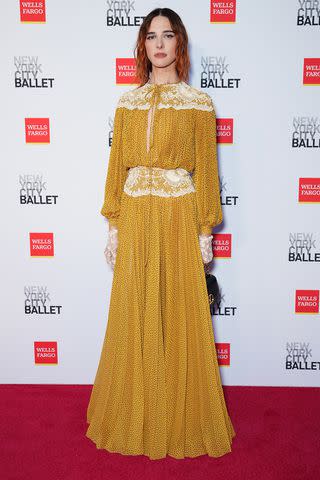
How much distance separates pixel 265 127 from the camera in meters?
3.22

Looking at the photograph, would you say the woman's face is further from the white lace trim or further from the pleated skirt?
the pleated skirt

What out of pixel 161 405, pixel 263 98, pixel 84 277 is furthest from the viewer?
pixel 84 277

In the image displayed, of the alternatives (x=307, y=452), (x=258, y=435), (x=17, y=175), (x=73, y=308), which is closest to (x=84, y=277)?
(x=73, y=308)

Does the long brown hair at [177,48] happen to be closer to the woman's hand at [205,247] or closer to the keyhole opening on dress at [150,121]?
the keyhole opening on dress at [150,121]

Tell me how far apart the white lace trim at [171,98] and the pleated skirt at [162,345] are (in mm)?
407

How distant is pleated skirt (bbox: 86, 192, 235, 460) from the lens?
2.61 meters

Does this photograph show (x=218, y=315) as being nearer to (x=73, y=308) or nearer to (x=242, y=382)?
(x=242, y=382)

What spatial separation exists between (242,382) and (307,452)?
85 centimetres

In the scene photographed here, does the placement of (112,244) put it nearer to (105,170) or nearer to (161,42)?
(105,170)

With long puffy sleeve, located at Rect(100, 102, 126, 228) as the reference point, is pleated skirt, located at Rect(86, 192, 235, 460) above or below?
below

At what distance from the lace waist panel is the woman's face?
49 centimetres

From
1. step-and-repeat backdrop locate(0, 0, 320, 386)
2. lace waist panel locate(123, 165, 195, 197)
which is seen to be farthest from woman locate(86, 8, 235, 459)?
step-and-repeat backdrop locate(0, 0, 320, 386)

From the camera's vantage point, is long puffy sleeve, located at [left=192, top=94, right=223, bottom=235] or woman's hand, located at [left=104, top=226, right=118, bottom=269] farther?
woman's hand, located at [left=104, top=226, right=118, bottom=269]

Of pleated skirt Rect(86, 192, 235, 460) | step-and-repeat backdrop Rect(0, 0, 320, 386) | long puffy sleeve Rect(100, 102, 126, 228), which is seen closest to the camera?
pleated skirt Rect(86, 192, 235, 460)
